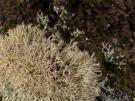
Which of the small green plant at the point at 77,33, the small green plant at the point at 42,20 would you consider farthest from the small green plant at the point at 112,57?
the small green plant at the point at 42,20

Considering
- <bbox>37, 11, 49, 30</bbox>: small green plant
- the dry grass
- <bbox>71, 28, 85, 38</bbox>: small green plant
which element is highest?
<bbox>37, 11, 49, 30</bbox>: small green plant

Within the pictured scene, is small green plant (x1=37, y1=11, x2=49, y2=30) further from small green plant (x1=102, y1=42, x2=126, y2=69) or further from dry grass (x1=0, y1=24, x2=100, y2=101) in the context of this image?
small green plant (x1=102, y1=42, x2=126, y2=69)

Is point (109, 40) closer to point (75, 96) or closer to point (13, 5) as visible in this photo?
point (75, 96)

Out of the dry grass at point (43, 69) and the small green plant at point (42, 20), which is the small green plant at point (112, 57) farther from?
the small green plant at point (42, 20)

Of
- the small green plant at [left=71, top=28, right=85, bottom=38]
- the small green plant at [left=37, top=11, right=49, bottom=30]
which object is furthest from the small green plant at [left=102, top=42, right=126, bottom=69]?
the small green plant at [left=37, top=11, right=49, bottom=30]

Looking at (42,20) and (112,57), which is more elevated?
(42,20)

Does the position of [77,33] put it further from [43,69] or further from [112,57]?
[43,69]

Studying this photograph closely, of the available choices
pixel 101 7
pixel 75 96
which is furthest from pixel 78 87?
pixel 101 7

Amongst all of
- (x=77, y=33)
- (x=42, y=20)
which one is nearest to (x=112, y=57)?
(x=77, y=33)

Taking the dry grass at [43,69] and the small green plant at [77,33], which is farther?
the small green plant at [77,33]
